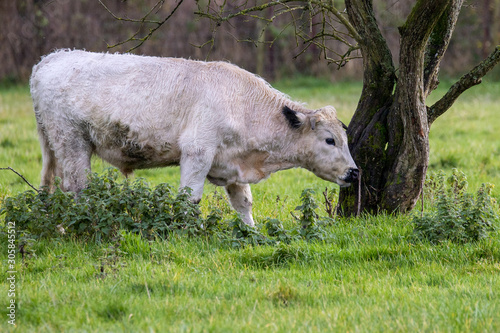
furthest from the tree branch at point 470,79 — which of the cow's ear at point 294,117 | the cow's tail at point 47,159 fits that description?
the cow's tail at point 47,159

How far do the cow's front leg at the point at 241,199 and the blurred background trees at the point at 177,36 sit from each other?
494 inches

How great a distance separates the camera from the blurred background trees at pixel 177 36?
21625 mm

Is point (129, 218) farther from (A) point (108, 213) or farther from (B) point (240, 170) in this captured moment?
(B) point (240, 170)

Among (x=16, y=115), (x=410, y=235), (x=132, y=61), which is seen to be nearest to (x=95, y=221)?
(x=132, y=61)

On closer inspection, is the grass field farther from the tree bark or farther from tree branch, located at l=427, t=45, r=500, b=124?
tree branch, located at l=427, t=45, r=500, b=124

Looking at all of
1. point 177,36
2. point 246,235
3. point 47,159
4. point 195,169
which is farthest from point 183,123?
point 177,36

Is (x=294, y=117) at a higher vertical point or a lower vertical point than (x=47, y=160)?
higher

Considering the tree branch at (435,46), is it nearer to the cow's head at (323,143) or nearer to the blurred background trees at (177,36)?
the cow's head at (323,143)

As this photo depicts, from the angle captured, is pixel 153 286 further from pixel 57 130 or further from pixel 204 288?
pixel 57 130

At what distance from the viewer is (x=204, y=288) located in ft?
16.7

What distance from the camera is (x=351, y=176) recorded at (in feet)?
23.6

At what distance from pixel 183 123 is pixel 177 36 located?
52.3 feet

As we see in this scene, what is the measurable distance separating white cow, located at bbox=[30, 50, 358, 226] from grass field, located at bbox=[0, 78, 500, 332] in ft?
2.97

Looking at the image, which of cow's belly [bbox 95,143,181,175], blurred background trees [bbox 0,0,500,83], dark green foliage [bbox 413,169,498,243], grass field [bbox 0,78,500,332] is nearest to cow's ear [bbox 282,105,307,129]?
grass field [bbox 0,78,500,332]
